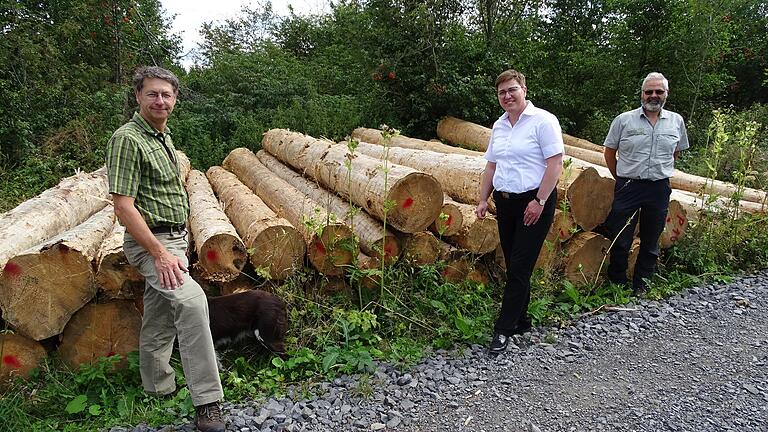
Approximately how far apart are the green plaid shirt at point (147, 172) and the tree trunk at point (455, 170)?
2.12 metres

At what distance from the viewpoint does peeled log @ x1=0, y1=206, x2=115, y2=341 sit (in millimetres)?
3312

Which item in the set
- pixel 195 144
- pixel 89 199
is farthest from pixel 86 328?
pixel 195 144

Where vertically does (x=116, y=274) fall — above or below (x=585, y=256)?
below

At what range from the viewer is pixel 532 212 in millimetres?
3639

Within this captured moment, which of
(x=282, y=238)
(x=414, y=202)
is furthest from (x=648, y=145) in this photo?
(x=282, y=238)

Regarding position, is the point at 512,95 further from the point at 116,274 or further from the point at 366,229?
the point at 116,274

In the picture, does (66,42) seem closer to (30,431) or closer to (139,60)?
(139,60)

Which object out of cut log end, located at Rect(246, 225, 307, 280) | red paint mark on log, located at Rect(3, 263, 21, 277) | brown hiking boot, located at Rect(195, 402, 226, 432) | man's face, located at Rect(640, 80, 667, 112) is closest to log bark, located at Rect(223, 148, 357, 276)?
cut log end, located at Rect(246, 225, 307, 280)

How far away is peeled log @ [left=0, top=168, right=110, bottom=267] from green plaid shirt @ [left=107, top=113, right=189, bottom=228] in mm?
1380

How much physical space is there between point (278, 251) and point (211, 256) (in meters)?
0.52

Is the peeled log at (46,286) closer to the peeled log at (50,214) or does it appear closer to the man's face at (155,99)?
the peeled log at (50,214)

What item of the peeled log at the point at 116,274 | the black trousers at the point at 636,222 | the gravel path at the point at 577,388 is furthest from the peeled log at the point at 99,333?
the black trousers at the point at 636,222

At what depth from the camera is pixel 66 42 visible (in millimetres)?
12336

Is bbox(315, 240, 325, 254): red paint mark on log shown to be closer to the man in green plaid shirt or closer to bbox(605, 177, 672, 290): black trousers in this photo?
the man in green plaid shirt
